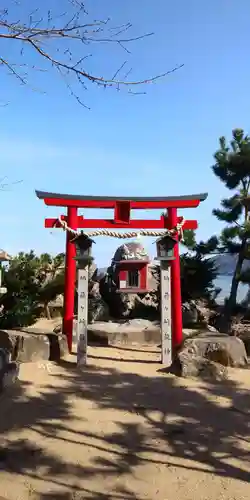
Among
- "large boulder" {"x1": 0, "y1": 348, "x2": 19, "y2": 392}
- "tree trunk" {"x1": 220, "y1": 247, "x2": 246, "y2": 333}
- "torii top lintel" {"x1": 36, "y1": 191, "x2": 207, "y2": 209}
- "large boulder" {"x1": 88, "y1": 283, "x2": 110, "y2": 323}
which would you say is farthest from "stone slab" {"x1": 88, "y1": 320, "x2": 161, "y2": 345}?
"large boulder" {"x1": 0, "y1": 348, "x2": 19, "y2": 392}

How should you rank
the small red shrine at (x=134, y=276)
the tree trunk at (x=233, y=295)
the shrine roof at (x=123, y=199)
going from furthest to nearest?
the tree trunk at (x=233, y=295), the small red shrine at (x=134, y=276), the shrine roof at (x=123, y=199)

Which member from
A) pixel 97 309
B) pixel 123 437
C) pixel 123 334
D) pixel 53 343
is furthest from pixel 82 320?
pixel 97 309

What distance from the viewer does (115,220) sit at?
754 centimetres

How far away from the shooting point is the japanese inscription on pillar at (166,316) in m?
6.70

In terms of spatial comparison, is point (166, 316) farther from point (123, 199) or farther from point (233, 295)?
point (233, 295)

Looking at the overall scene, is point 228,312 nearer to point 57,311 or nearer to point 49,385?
point 57,311

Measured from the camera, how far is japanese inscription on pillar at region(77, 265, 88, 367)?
6.51 m

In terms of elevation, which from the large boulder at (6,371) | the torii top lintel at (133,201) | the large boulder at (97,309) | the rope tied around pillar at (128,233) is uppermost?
the torii top lintel at (133,201)

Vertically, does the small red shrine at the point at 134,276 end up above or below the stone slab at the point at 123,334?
above

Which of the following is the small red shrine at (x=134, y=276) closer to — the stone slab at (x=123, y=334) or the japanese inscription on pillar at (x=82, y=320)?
the stone slab at (x=123, y=334)

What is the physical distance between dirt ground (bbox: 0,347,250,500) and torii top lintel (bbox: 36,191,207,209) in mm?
2755

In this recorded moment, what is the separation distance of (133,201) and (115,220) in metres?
0.44

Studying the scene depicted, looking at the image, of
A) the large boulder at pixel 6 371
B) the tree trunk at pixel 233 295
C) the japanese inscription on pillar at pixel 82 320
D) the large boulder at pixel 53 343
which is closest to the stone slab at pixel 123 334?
the large boulder at pixel 53 343

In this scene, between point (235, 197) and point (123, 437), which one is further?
point (235, 197)
